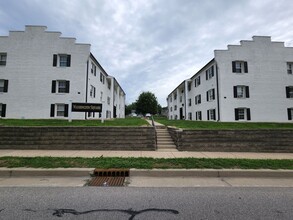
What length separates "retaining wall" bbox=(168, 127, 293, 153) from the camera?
10125 millimetres

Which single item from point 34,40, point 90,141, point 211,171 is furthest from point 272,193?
point 34,40

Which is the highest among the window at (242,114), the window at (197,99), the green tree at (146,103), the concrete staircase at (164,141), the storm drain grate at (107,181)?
the green tree at (146,103)

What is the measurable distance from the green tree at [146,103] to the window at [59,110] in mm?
34678

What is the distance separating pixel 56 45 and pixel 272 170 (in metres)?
23.4

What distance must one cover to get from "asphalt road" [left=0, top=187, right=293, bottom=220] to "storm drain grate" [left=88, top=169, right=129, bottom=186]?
0.40 meters

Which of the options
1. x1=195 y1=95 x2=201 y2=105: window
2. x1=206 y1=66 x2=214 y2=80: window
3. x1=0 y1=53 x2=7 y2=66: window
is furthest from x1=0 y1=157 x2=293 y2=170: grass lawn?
x1=195 y1=95 x2=201 y2=105: window

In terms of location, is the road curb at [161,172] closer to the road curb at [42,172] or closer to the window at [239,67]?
the road curb at [42,172]

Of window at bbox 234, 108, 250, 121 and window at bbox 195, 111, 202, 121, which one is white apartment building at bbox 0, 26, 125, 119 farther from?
window at bbox 234, 108, 250, 121

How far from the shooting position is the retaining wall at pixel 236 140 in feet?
33.2

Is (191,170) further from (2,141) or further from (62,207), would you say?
(2,141)

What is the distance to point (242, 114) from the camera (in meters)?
22.7

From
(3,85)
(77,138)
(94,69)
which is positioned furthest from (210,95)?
(3,85)

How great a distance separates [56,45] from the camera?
70.7 feet

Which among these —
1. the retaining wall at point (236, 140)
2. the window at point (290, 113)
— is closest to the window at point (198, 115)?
the window at point (290, 113)
